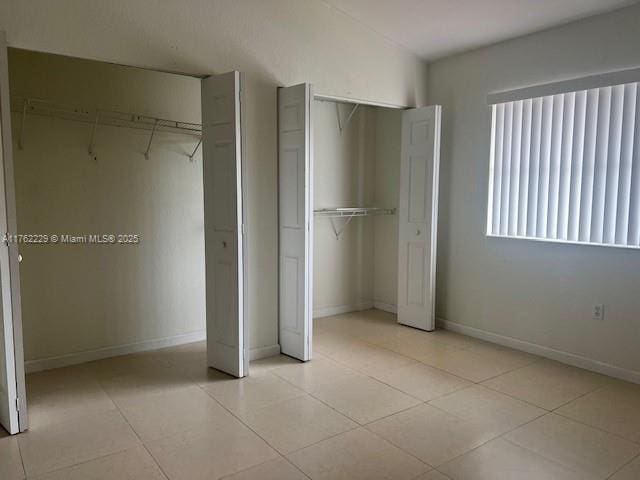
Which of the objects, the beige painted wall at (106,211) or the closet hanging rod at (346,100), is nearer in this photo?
the beige painted wall at (106,211)

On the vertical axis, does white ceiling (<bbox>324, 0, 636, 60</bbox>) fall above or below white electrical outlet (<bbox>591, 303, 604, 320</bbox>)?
above

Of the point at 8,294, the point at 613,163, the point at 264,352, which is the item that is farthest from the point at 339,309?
the point at 8,294

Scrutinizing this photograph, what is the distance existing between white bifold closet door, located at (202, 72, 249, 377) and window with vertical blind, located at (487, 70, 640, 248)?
2.30m

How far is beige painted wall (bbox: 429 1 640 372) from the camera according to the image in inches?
138

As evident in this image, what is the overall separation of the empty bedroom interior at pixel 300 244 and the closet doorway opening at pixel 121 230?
2 centimetres

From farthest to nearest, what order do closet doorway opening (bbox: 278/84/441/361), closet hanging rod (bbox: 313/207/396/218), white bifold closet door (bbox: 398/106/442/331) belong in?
closet hanging rod (bbox: 313/207/396/218) < white bifold closet door (bbox: 398/106/442/331) < closet doorway opening (bbox: 278/84/441/361)

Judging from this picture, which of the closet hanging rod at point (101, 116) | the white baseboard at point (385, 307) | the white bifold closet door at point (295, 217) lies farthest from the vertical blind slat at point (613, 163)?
the closet hanging rod at point (101, 116)

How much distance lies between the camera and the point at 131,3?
3076 millimetres

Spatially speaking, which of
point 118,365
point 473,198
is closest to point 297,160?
point 473,198

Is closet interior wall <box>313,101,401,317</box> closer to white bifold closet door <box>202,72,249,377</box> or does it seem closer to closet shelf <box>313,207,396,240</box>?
closet shelf <box>313,207,396,240</box>

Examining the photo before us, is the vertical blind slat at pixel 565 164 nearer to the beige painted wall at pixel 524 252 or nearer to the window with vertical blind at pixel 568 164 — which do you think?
the window with vertical blind at pixel 568 164

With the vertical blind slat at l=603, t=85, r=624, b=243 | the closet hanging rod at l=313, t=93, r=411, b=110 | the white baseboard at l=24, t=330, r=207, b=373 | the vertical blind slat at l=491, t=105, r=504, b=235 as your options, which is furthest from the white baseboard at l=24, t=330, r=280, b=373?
the vertical blind slat at l=603, t=85, r=624, b=243

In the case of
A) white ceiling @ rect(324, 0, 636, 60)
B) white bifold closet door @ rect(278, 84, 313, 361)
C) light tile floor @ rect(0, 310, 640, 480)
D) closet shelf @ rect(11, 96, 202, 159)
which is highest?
white ceiling @ rect(324, 0, 636, 60)

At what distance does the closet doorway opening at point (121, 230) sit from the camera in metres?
3.42
